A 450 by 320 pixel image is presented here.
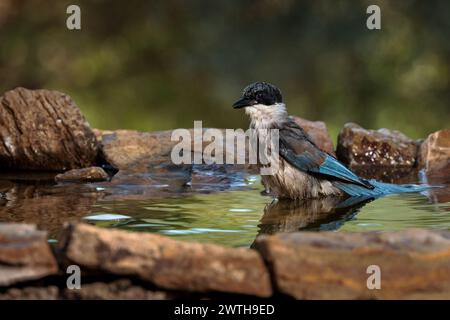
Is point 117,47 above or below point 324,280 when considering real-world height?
above

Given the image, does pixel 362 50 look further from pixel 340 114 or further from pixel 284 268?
pixel 284 268

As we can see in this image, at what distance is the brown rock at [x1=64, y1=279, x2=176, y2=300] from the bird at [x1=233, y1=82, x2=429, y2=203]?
2.53m

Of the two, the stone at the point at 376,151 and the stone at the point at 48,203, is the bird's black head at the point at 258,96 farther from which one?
the stone at the point at 376,151

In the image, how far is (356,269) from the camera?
301 cm

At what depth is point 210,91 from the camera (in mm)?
10250

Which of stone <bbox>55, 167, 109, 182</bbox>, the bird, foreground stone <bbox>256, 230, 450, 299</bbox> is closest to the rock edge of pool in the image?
foreground stone <bbox>256, 230, 450, 299</bbox>

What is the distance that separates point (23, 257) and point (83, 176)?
3.05 metres

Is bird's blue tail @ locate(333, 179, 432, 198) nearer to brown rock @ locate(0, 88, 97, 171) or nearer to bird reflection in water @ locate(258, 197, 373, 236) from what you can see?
bird reflection in water @ locate(258, 197, 373, 236)

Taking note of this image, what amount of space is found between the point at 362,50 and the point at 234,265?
741cm

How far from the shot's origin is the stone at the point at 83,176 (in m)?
6.09

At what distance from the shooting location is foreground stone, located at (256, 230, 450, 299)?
118 inches

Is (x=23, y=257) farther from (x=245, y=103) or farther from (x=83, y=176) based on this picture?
(x=83, y=176)

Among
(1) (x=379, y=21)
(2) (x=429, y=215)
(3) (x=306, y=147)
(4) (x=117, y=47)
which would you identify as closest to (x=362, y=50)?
(1) (x=379, y=21)

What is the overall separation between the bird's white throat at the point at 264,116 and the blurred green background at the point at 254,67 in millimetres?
4029
